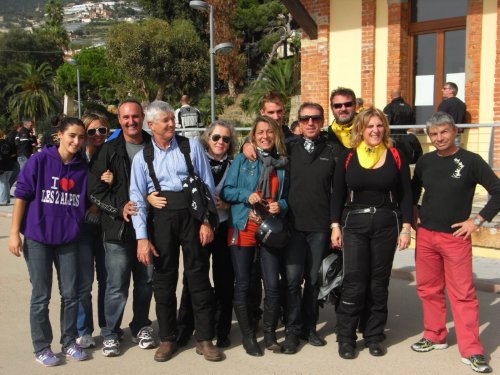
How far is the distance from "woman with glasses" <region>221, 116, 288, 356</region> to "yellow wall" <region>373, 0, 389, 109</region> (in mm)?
7541

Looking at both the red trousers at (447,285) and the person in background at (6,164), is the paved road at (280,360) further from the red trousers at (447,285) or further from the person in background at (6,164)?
the person in background at (6,164)

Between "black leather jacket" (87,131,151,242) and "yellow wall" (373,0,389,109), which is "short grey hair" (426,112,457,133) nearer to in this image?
"black leather jacket" (87,131,151,242)

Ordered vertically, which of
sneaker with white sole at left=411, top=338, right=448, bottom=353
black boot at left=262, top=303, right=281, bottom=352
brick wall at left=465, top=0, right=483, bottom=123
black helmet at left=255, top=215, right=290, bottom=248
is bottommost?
sneaker with white sole at left=411, top=338, right=448, bottom=353

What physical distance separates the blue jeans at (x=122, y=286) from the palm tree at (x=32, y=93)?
4411 cm

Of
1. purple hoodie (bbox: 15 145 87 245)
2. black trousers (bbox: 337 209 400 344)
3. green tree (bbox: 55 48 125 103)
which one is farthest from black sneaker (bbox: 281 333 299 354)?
green tree (bbox: 55 48 125 103)

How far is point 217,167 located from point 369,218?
4.22 feet

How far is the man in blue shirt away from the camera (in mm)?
4242

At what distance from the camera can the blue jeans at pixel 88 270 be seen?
14.7 ft

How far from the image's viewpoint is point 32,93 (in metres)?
47.2

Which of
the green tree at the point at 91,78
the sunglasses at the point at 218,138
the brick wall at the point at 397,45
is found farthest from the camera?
the green tree at the point at 91,78

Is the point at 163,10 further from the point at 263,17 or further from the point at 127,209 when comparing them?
the point at 127,209

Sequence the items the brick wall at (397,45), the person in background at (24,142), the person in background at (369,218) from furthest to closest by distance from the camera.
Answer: the person in background at (24,142), the brick wall at (397,45), the person in background at (369,218)

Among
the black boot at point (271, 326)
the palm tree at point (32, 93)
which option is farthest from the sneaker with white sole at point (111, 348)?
the palm tree at point (32, 93)

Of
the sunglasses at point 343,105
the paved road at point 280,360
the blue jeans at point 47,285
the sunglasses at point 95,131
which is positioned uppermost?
the sunglasses at point 343,105
